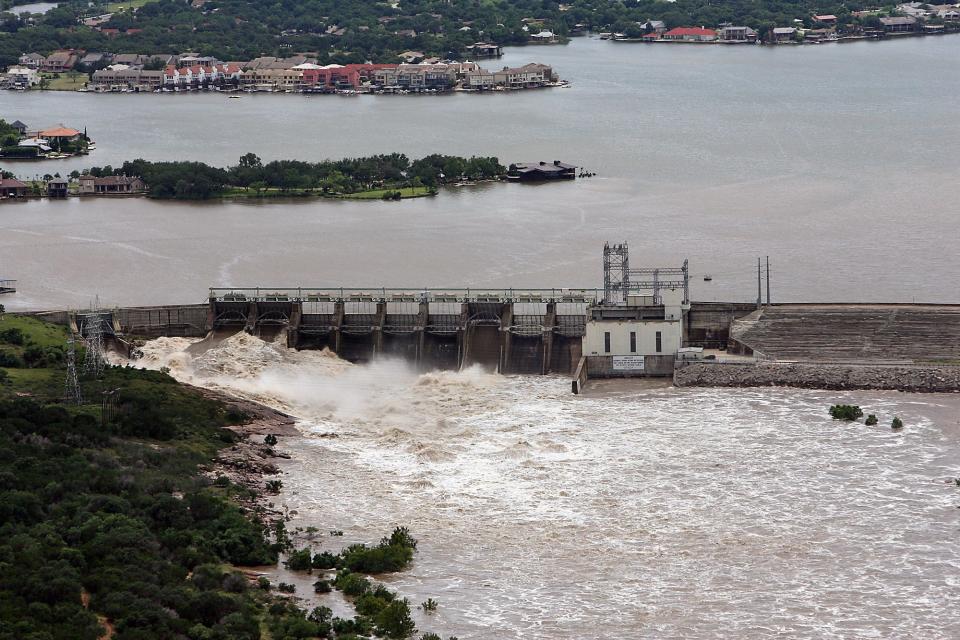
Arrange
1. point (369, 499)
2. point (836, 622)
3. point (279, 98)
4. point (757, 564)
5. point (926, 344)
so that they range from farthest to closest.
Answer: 1. point (279, 98)
2. point (926, 344)
3. point (369, 499)
4. point (757, 564)
5. point (836, 622)

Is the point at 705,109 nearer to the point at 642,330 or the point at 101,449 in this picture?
the point at 642,330

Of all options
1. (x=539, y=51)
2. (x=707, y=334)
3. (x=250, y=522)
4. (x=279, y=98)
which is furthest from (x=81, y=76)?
(x=250, y=522)

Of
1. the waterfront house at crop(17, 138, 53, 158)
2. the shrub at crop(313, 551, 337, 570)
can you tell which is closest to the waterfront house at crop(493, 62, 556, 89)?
the waterfront house at crop(17, 138, 53, 158)

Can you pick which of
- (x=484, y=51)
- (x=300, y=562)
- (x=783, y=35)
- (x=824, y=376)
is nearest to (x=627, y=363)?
(x=824, y=376)

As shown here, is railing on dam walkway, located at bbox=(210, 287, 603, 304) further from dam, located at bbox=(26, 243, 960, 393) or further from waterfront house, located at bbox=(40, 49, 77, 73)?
waterfront house, located at bbox=(40, 49, 77, 73)

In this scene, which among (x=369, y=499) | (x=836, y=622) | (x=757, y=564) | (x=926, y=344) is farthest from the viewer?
(x=926, y=344)

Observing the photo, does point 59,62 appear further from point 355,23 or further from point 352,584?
point 352,584
